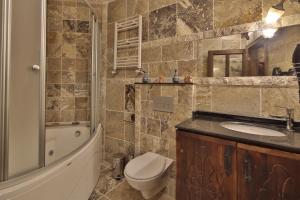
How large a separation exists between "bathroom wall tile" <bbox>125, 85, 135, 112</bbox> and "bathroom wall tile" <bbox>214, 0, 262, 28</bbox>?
1.28 meters

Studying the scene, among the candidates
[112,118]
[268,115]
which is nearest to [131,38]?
[112,118]

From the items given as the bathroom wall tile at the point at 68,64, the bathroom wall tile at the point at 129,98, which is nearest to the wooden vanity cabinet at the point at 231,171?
the bathroom wall tile at the point at 129,98

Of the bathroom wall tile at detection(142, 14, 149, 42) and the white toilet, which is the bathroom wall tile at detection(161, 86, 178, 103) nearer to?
the white toilet

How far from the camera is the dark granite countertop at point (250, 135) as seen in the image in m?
0.90

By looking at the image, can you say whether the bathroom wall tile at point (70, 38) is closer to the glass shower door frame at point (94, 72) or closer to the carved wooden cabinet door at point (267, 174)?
the glass shower door frame at point (94, 72)

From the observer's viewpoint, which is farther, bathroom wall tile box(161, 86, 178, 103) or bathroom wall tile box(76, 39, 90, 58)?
bathroom wall tile box(76, 39, 90, 58)

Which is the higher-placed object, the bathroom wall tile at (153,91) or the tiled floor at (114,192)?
the bathroom wall tile at (153,91)

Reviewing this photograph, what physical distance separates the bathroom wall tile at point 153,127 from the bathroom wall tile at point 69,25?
168 cm

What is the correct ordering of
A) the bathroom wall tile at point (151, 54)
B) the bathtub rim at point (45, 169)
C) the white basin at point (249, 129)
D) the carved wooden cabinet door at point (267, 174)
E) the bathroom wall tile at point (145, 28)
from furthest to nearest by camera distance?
1. the bathroom wall tile at point (145, 28)
2. the bathroom wall tile at point (151, 54)
3. the white basin at point (249, 129)
4. the bathtub rim at point (45, 169)
5. the carved wooden cabinet door at point (267, 174)

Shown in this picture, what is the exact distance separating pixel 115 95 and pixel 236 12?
1.81 metres

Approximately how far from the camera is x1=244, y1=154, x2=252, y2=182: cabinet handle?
963mm

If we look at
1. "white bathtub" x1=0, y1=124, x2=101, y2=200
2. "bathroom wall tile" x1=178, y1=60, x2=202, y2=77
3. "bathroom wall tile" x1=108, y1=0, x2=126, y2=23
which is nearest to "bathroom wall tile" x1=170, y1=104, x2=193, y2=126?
"bathroom wall tile" x1=178, y1=60, x2=202, y2=77

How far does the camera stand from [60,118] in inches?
91.4

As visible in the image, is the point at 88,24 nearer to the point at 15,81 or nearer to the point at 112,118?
the point at 112,118
